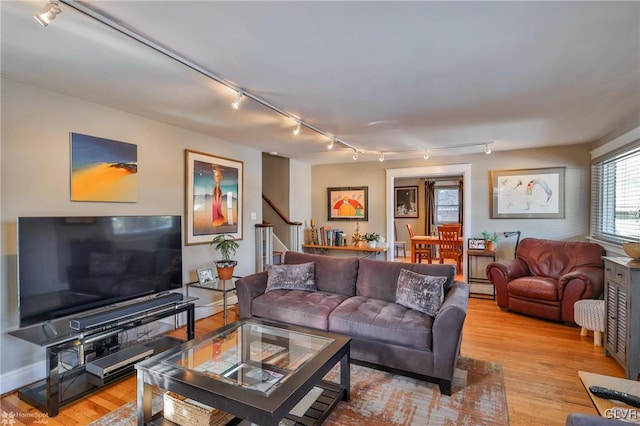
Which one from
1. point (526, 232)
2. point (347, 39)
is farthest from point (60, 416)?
point (526, 232)

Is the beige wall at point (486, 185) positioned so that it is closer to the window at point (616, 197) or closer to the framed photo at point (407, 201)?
the window at point (616, 197)

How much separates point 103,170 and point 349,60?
243 cm

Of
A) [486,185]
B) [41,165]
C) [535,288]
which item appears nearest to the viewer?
[41,165]

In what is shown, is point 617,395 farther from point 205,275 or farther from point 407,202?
point 407,202

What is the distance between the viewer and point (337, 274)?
3398mm

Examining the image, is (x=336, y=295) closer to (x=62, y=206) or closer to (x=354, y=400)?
(x=354, y=400)

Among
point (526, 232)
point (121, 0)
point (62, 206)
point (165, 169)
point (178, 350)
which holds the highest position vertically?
point (121, 0)

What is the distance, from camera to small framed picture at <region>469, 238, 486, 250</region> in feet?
16.3

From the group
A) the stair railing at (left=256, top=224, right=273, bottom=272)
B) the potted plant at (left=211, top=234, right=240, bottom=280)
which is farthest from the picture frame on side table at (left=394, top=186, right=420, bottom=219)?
the potted plant at (left=211, top=234, right=240, bottom=280)

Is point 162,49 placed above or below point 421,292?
above

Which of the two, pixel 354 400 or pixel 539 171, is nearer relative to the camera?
pixel 354 400

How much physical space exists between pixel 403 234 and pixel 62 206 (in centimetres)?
815

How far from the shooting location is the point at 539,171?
4781 millimetres

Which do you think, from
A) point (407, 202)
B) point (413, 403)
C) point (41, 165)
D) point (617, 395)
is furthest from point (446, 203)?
point (41, 165)
